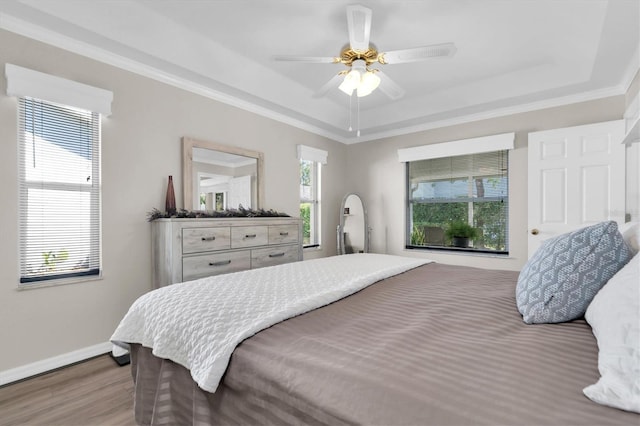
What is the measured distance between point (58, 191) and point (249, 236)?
149cm

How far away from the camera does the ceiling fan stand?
1.99 meters

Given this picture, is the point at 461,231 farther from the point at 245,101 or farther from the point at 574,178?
the point at 245,101

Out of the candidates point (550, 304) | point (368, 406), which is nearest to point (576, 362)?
point (550, 304)

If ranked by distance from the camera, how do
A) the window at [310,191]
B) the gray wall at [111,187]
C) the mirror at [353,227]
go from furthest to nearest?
the mirror at [353,227], the window at [310,191], the gray wall at [111,187]

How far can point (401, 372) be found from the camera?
762mm

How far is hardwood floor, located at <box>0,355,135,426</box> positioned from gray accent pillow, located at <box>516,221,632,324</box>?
2.01 metres

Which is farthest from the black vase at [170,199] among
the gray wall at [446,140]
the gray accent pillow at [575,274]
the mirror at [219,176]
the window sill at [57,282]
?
the gray wall at [446,140]

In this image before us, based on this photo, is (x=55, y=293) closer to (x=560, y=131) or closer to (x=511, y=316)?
(x=511, y=316)

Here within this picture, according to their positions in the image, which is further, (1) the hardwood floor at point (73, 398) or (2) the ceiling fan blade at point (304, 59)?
(2) the ceiling fan blade at point (304, 59)

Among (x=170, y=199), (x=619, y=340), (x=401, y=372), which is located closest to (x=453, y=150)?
(x=170, y=199)

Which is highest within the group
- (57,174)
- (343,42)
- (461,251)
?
(343,42)

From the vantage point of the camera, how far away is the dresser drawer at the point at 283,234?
327 centimetres

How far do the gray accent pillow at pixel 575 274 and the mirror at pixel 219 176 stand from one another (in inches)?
109

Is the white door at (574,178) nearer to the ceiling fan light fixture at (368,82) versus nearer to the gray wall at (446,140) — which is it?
the gray wall at (446,140)
